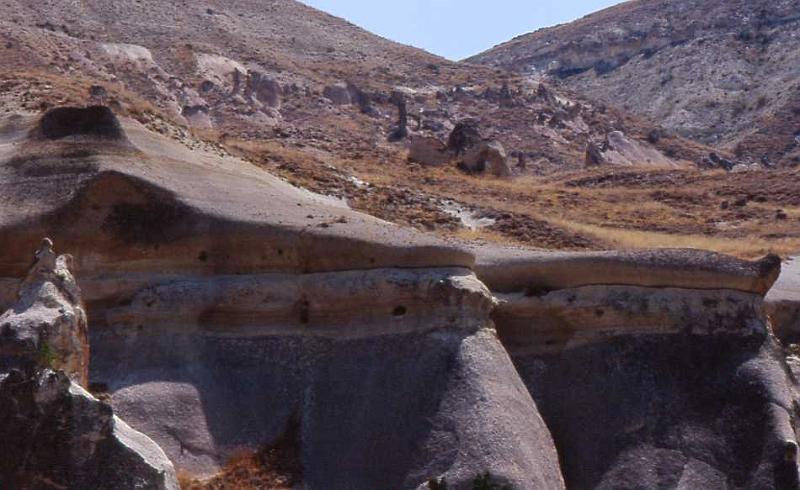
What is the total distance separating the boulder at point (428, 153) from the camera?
48.8 meters

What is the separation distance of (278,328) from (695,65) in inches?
3647

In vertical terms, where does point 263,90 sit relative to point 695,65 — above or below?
below

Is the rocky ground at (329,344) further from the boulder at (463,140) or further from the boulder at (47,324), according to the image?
the boulder at (463,140)

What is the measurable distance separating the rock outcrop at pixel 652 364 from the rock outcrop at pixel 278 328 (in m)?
1.05

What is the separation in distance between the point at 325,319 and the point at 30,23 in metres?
66.0

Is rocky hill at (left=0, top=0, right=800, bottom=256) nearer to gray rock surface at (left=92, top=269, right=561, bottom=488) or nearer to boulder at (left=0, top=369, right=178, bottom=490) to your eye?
gray rock surface at (left=92, top=269, right=561, bottom=488)

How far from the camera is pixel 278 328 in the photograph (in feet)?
56.1

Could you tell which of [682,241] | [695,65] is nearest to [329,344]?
[682,241]

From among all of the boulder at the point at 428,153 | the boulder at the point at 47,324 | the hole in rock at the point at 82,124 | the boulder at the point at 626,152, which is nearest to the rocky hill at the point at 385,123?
the boulder at the point at 428,153

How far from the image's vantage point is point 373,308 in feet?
55.3

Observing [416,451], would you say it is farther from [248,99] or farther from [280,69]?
[280,69]

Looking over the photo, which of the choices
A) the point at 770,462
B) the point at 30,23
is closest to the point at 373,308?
the point at 770,462

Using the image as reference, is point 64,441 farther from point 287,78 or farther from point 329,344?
point 287,78

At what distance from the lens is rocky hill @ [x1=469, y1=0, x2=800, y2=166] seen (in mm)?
92250
